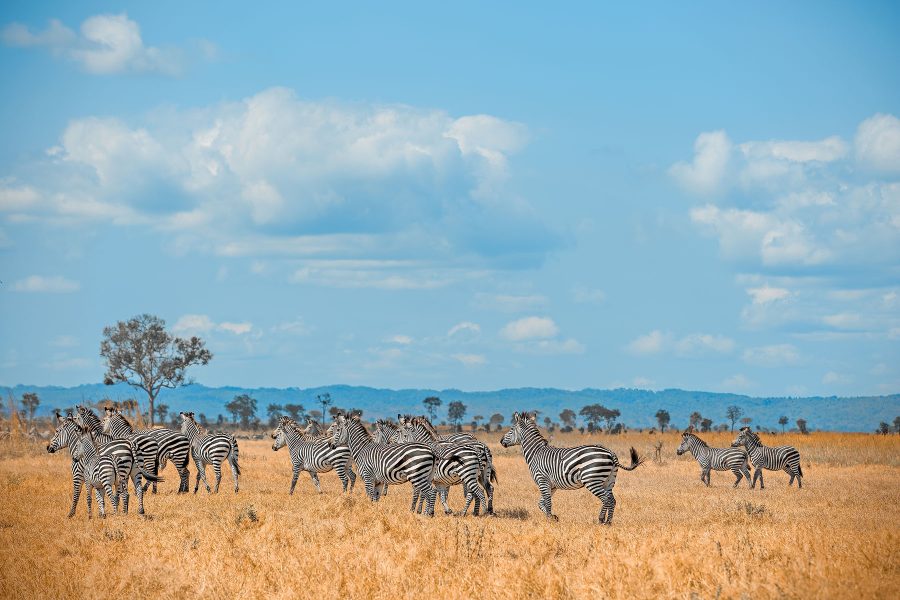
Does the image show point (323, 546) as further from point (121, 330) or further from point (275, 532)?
point (121, 330)

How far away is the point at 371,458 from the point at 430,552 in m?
9.03

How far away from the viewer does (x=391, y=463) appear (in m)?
21.1

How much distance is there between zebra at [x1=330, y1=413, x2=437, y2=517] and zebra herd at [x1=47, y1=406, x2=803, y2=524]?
23 millimetres

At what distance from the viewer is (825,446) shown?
5175cm

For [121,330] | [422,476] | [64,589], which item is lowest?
[64,589]

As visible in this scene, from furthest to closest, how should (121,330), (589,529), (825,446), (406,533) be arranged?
(121,330), (825,446), (589,529), (406,533)

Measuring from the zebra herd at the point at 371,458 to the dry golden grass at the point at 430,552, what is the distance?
812 mm

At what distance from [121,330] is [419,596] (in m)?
77.3

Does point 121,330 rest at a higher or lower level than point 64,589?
higher

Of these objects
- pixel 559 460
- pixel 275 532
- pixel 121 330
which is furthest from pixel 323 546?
pixel 121 330

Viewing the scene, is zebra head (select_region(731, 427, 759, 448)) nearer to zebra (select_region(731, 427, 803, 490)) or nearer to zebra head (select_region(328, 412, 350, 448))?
zebra (select_region(731, 427, 803, 490))

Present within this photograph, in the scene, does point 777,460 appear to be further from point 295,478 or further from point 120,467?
point 120,467

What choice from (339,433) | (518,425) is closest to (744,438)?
(518,425)

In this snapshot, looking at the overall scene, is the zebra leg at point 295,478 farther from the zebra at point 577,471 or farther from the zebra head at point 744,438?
the zebra head at point 744,438
